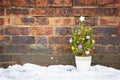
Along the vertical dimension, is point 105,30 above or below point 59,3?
below

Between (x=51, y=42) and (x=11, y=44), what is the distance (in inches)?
14.1

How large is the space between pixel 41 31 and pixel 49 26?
0.08m

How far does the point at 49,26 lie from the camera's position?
2.53 meters

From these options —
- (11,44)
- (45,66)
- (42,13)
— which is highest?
(42,13)

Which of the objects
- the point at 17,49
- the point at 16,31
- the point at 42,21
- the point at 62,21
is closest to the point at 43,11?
the point at 42,21

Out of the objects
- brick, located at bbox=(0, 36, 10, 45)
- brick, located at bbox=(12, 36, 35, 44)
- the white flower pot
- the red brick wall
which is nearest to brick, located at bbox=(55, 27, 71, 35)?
the red brick wall

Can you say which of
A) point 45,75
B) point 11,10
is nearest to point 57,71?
point 45,75

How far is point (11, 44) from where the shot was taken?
8.35 ft

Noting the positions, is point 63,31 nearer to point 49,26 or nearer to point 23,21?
point 49,26

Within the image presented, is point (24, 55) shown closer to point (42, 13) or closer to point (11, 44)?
point (11, 44)

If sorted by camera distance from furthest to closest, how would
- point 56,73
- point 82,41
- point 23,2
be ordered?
point 23,2, point 82,41, point 56,73

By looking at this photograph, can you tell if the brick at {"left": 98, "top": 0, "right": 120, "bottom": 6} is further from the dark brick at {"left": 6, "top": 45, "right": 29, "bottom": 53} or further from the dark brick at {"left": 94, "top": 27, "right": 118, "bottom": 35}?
the dark brick at {"left": 6, "top": 45, "right": 29, "bottom": 53}

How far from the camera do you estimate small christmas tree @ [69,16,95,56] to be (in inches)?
90.0

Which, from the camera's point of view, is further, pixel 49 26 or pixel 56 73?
pixel 49 26
